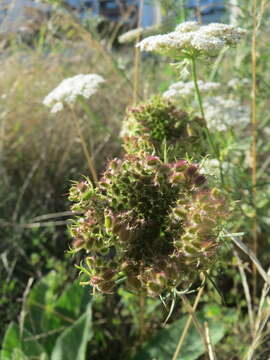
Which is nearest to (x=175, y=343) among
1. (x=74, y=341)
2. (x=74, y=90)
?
(x=74, y=341)

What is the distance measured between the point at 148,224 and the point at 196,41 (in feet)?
1.74

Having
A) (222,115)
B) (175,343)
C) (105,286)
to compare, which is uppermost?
(105,286)

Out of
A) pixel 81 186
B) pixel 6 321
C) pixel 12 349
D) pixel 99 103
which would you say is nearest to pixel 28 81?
pixel 99 103

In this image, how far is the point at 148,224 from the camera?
883mm

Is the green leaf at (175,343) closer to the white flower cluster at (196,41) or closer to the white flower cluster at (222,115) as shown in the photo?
the white flower cluster at (222,115)

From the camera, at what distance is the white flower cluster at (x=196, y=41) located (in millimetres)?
1159

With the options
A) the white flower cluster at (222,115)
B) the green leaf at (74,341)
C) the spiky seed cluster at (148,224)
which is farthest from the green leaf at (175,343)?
the spiky seed cluster at (148,224)

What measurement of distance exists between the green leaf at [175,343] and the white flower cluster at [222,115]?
3.01 feet

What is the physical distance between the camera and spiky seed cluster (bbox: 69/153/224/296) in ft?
2.63

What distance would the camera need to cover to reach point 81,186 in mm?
866

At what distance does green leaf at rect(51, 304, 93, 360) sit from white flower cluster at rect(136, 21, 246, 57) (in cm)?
127

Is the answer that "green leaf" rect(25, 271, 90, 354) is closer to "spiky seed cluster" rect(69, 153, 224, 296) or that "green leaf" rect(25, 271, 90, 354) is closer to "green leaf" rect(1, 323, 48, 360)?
"green leaf" rect(1, 323, 48, 360)

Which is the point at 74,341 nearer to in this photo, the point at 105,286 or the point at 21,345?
the point at 21,345

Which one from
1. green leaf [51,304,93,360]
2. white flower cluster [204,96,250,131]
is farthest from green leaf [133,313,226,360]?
white flower cluster [204,96,250,131]
